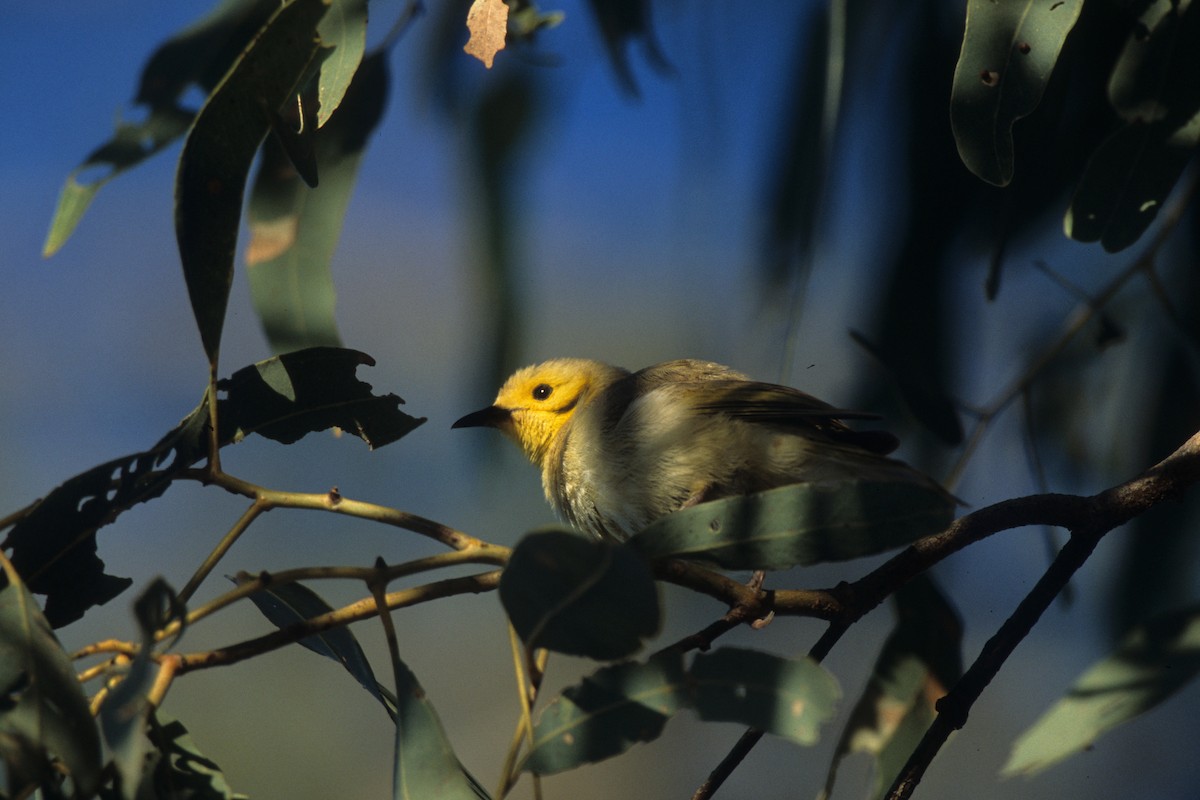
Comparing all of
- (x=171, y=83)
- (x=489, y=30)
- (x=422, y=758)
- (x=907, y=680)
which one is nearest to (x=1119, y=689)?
(x=907, y=680)

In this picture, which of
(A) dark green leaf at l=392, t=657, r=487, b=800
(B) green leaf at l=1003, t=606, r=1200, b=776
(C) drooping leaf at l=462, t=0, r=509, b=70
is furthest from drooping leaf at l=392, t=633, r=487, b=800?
(B) green leaf at l=1003, t=606, r=1200, b=776

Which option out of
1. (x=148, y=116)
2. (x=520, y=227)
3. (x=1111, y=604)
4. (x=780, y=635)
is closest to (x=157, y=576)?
→ (x=148, y=116)

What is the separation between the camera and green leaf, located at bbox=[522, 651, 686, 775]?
38.6 inches

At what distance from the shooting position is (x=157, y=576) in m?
0.85

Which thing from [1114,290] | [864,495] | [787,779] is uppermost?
[1114,290]

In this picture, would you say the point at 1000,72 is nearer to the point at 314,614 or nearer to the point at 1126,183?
the point at 1126,183

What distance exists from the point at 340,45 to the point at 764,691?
92 centimetres

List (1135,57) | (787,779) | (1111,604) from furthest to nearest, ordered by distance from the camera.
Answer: (787,779)
(1111,604)
(1135,57)

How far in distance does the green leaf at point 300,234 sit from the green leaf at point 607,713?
951mm

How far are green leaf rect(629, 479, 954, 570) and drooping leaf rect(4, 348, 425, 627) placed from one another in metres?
0.44

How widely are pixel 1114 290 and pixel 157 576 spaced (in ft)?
5.89

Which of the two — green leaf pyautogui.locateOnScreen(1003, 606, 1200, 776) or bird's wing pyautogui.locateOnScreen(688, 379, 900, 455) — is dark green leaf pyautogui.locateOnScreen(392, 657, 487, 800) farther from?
green leaf pyautogui.locateOnScreen(1003, 606, 1200, 776)

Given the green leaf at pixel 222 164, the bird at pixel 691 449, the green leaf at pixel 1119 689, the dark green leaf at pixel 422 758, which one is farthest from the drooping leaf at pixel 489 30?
the green leaf at pixel 1119 689

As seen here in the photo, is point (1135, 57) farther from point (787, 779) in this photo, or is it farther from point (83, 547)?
point (787, 779)
